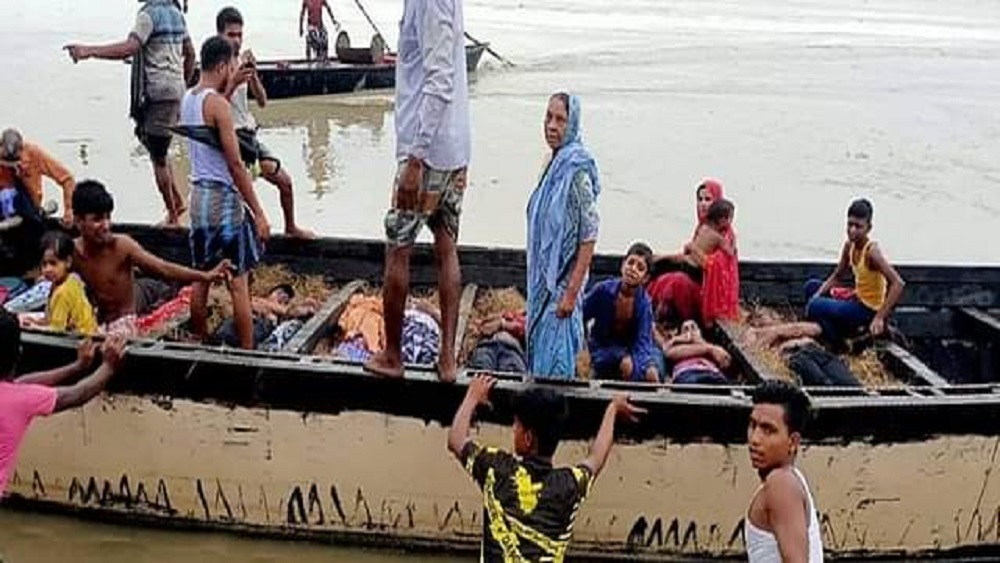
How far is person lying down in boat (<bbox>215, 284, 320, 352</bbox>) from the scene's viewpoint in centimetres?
594

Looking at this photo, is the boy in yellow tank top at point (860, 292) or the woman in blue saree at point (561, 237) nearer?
the woman in blue saree at point (561, 237)

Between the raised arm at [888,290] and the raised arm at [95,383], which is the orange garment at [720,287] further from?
the raised arm at [95,383]

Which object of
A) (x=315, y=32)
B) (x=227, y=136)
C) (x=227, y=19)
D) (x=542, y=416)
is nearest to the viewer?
(x=542, y=416)

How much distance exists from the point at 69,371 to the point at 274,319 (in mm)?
1970

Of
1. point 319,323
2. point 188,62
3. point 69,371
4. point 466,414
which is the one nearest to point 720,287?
point 319,323

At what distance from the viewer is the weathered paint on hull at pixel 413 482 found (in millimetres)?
4977

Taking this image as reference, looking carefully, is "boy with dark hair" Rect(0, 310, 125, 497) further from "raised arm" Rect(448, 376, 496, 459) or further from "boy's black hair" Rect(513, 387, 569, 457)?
"boy's black hair" Rect(513, 387, 569, 457)

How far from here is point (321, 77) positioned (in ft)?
61.8

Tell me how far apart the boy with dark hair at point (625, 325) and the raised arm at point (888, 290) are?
1182 mm

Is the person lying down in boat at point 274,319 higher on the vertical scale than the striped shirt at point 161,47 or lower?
lower

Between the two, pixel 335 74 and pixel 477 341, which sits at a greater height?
pixel 335 74

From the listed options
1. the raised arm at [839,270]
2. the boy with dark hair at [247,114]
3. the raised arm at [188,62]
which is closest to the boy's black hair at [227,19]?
the boy with dark hair at [247,114]

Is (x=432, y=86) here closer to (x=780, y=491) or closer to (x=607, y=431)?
(x=607, y=431)

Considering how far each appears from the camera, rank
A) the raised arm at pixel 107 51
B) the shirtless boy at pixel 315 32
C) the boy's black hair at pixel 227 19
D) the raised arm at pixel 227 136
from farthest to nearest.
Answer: the shirtless boy at pixel 315 32 < the raised arm at pixel 107 51 < the boy's black hair at pixel 227 19 < the raised arm at pixel 227 136
